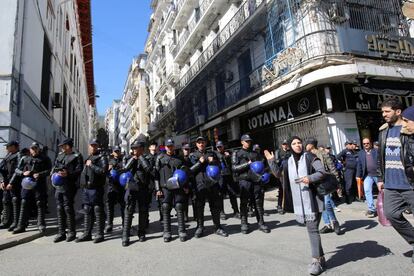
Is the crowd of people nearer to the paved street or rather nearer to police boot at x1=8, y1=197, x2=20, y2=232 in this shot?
police boot at x1=8, y1=197, x2=20, y2=232

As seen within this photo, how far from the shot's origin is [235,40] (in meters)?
15.8

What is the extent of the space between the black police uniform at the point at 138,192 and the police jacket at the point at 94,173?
422 millimetres

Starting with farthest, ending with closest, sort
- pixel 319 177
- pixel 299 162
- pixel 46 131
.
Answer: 1. pixel 46 131
2. pixel 299 162
3. pixel 319 177

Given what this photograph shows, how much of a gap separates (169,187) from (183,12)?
22234 millimetres

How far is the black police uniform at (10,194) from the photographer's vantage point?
6305 mm

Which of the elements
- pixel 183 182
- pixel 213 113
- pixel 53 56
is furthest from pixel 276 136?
pixel 53 56

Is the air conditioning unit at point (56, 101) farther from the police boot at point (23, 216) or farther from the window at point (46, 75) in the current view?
the police boot at point (23, 216)

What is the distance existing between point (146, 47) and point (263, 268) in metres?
44.3

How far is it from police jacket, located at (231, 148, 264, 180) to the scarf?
6.95ft

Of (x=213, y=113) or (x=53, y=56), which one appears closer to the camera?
(x=53, y=56)

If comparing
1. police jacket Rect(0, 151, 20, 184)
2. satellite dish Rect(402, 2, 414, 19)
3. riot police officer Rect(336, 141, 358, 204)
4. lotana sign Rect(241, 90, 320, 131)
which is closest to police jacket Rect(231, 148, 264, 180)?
riot police officer Rect(336, 141, 358, 204)

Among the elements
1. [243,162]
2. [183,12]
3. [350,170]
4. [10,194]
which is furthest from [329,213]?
[183,12]

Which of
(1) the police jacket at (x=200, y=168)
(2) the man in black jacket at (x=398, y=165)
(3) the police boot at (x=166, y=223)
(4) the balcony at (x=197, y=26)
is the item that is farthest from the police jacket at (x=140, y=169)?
(4) the balcony at (x=197, y=26)

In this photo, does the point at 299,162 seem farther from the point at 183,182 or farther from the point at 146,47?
the point at 146,47
